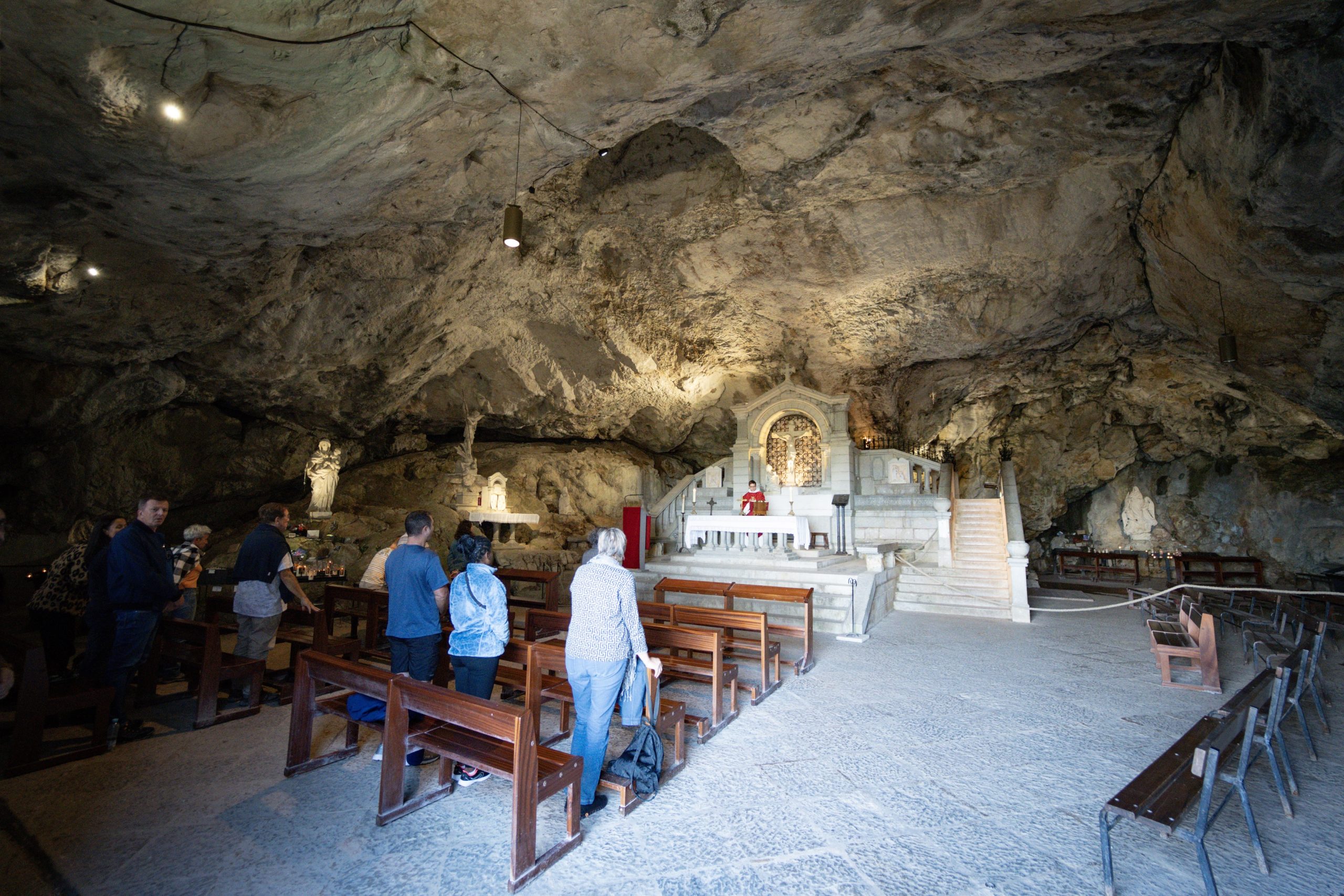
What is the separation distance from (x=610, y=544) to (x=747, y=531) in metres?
6.72

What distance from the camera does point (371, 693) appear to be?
3.31 m

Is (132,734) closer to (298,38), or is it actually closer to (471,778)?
(471,778)

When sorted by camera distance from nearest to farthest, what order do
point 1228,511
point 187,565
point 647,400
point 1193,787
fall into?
point 1193,787 → point 187,565 → point 647,400 → point 1228,511

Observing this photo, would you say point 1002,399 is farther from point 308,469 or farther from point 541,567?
point 308,469

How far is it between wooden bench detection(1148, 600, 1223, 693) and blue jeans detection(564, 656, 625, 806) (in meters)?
5.81

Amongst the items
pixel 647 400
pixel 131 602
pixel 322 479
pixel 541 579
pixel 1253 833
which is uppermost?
pixel 647 400

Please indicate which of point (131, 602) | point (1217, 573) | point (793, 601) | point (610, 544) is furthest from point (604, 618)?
point (1217, 573)

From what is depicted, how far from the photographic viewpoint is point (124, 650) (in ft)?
13.8

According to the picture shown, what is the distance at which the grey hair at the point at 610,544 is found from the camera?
11.3ft

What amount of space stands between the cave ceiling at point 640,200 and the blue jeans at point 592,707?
4690 mm

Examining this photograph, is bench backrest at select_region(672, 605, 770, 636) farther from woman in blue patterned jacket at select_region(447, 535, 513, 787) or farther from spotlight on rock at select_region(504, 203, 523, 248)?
spotlight on rock at select_region(504, 203, 523, 248)

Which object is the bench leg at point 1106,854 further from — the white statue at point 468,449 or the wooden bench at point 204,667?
the white statue at point 468,449

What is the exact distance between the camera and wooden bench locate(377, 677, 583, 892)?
8.63 ft

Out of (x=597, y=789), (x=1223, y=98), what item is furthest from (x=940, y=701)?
(x=1223, y=98)
